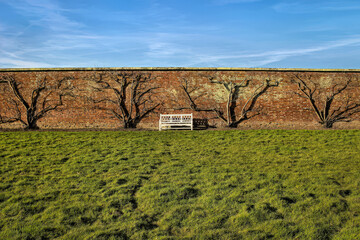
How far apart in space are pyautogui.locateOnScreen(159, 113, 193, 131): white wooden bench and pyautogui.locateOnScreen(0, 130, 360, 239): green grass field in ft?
11.4

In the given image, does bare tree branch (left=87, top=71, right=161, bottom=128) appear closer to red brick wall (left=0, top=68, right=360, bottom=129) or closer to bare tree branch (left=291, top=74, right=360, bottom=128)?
red brick wall (left=0, top=68, right=360, bottom=129)

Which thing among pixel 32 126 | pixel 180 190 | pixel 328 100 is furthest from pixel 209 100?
pixel 32 126

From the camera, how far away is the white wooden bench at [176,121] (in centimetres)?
1234

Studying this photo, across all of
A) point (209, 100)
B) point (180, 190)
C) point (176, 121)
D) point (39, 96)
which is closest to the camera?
point (180, 190)

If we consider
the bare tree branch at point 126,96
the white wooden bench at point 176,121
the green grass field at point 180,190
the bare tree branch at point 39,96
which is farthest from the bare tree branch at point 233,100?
the bare tree branch at point 39,96

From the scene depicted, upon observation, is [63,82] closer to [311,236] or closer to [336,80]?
[311,236]

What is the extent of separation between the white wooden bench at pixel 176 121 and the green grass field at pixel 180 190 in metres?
3.46

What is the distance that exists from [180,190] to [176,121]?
7696 millimetres

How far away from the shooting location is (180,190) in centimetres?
485

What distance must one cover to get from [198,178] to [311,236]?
2.59m

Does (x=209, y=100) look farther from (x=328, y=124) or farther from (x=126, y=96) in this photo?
(x=328, y=124)

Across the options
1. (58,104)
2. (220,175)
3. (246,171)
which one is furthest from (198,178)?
(58,104)

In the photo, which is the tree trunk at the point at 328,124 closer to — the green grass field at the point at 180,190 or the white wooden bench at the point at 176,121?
the green grass field at the point at 180,190

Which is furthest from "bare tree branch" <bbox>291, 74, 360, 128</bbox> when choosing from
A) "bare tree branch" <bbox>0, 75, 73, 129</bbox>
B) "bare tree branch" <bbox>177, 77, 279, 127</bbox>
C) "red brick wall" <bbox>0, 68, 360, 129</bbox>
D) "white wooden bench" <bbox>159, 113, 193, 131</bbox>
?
"bare tree branch" <bbox>0, 75, 73, 129</bbox>
